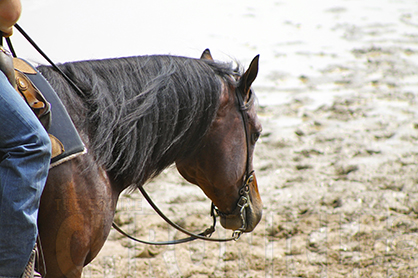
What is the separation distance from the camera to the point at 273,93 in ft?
20.0

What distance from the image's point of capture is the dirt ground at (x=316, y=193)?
306 cm

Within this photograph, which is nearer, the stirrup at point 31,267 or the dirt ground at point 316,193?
the stirrup at point 31,267

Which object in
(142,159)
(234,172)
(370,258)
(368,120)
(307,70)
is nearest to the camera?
(142,159)

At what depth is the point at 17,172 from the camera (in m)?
1.24

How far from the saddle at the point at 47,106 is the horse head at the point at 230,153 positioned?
0.62 meters

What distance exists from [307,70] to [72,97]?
19.0 ft

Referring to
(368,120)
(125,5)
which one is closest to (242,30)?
(125,5)

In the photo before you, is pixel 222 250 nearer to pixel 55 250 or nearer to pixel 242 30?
pixel 55 250

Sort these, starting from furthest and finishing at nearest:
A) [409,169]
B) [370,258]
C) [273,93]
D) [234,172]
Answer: [273,93] → [409,169] → [370,258] → [234,172]

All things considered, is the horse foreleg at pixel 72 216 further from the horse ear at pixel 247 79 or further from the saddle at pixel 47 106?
the horse ear at pixel 247 79

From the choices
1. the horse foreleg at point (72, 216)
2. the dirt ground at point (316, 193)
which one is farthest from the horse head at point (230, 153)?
the dirt ground at point (316, 193)

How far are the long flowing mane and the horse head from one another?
7 cm

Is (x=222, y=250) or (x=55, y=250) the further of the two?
(x=222, y=250)

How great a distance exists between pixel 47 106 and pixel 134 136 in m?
0.37
